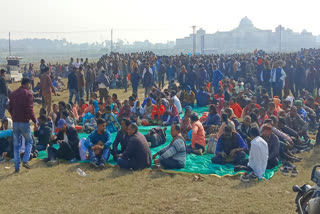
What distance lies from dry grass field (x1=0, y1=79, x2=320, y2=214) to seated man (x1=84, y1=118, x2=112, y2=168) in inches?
9.6

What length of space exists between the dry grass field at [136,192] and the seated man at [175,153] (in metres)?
0.28

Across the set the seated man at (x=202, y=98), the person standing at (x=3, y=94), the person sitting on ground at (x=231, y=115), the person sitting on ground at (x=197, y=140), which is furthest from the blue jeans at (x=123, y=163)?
the seated man at (x=202, y=98)

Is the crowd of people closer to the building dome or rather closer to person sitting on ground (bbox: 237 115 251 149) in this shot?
person sitting on ground (bbox: 237 115 251 149)

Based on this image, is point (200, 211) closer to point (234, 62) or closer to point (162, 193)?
point (162, 193)

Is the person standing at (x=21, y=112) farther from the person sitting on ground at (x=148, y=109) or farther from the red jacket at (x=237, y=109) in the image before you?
the red jacket at (x=237, y=109)

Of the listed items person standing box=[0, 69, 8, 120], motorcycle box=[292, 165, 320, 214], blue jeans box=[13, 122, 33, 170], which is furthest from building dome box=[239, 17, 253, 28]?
motorcycle box=[292, 165, 320, 214]

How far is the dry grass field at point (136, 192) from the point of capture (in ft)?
19.2

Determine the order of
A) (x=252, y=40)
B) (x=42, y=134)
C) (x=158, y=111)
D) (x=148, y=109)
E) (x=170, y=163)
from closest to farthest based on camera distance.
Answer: (x=170, y=163)
(x=42, y=134)
(x=158, y=111)
(x=148, y=109)
(x=252, y=40)

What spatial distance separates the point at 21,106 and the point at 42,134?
6.15ft

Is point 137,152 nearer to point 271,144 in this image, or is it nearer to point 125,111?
point 271,144

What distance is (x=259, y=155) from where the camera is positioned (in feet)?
22.7

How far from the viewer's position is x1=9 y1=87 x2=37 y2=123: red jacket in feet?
23.7

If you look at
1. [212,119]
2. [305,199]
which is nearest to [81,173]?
[212,119]

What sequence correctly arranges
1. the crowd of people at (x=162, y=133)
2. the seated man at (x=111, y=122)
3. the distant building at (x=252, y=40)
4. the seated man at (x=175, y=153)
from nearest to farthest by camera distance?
the crowd of people at (x=162, y=133) < the seated man at (x=175, y=153) < the seated man at (x=111, y=122) < the distant building at (x=252, y=40)
